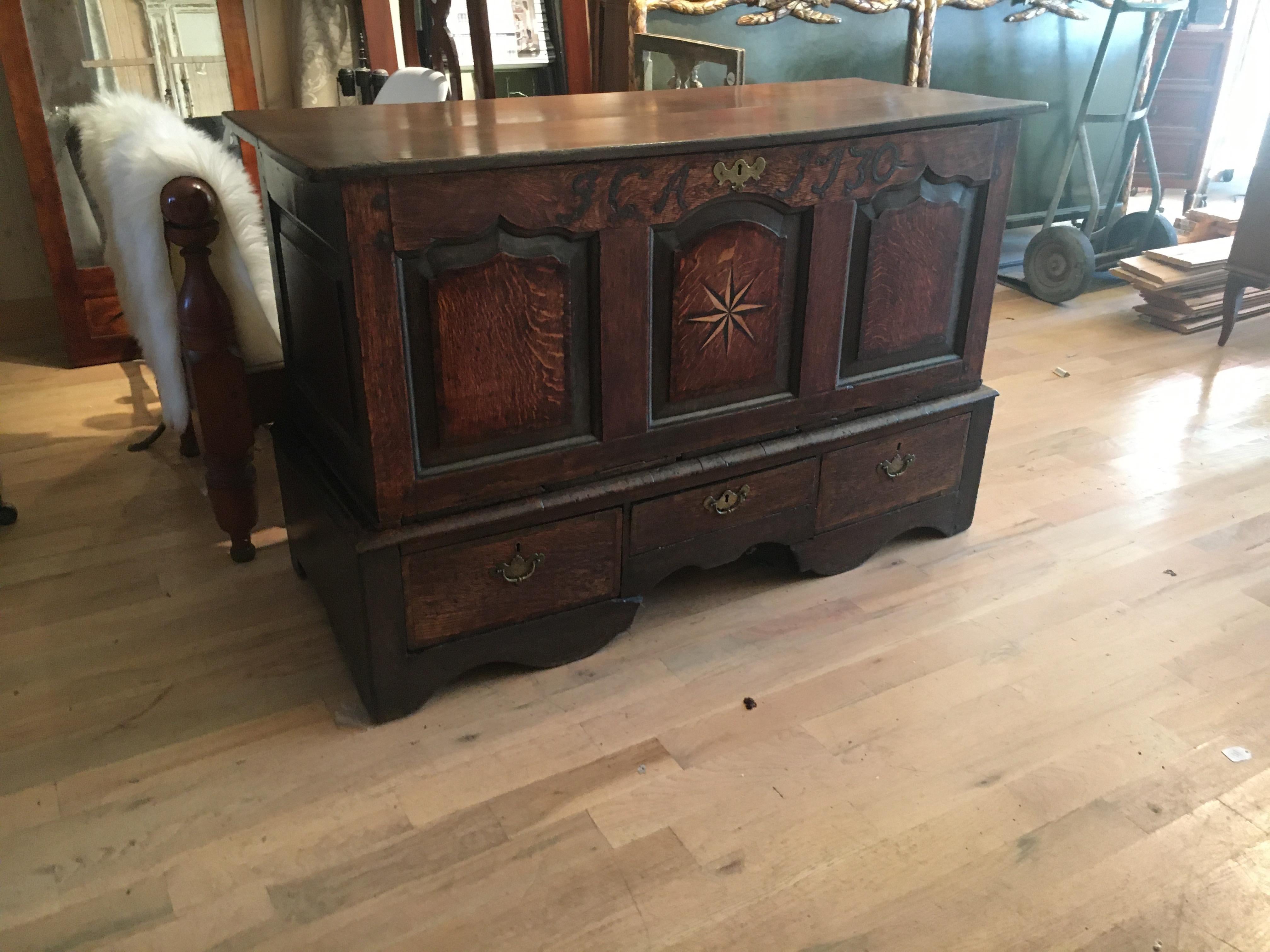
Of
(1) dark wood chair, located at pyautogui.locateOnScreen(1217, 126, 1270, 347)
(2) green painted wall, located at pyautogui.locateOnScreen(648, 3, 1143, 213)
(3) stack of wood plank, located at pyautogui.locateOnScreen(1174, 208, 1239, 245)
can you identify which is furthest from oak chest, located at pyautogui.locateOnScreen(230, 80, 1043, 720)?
(3) stack of wood plank, located at pyautogui.locateOnScreen(1174, 208, 1239, 245)

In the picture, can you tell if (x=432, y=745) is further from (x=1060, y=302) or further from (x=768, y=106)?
(x=1060, y=302)

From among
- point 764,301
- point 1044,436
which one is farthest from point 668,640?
point 1044,436

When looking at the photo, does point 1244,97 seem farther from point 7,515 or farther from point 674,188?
point 7,515

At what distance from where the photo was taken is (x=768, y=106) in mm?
1892

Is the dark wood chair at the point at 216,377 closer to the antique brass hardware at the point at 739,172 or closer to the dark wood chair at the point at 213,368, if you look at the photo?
the dark wood chair at the point at 213,368

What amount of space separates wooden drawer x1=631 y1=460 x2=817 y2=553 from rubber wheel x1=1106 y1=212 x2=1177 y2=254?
8.44ft

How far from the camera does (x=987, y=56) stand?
3.77 metres

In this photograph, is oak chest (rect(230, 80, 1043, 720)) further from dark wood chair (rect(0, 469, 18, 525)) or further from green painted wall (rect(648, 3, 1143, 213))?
green painted wall (rect(648, 3, 1143, 213))

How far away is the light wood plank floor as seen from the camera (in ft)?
4.31

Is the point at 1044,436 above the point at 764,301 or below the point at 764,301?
below

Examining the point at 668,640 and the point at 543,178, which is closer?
the point at 543,178

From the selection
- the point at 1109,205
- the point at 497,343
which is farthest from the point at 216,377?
the point at 1109,205

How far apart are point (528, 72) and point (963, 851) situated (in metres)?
2.81

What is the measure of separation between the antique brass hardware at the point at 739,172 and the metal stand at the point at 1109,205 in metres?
2.40
